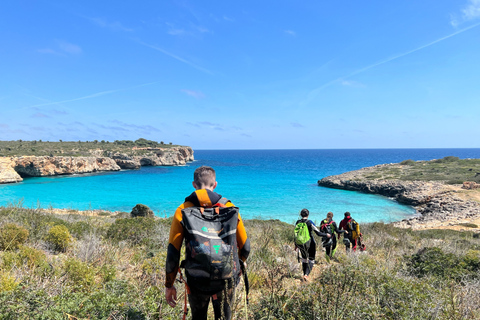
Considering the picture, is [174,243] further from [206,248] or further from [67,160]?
[67,160]

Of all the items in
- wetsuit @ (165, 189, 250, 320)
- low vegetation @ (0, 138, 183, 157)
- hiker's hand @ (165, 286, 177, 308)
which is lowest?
hiker's hand @ (165, 286, 177, 308)

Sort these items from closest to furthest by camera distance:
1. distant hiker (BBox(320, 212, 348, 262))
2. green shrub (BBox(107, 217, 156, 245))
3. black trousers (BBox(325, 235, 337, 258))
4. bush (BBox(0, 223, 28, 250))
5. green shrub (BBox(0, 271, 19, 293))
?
green shrub (BBox(0, 271, 19, 293)) < bush (BBox(0, 223, 28, 250)) < distant hiker (BBox(320, 212, 348, 262)) < green shrub (BBox(107, 217, 156, 245)) < black trousers (BBox(325, 235, 337, 258))

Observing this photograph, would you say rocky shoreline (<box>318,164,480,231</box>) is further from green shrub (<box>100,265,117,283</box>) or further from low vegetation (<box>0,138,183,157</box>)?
low vegetation (<box>0,138,183,157</box>)

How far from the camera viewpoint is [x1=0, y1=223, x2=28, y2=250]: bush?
4527 mm

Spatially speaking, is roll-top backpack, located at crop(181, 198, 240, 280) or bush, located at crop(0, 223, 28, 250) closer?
roll-top backpack, located at crop(181, 198, 240, 280)

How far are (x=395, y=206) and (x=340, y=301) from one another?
103 feet

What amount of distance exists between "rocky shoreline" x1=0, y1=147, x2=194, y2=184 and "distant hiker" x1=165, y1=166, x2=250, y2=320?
56314 mm

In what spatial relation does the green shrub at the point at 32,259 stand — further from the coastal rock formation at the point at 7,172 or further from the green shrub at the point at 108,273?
the coastal rock formation at the point at 7,172

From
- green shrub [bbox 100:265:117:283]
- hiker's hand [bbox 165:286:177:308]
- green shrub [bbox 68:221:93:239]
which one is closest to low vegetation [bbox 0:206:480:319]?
green shrub [bbox 100:265:117:283]

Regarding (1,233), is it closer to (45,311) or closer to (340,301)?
(45,311)

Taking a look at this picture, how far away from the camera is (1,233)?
15.1ft

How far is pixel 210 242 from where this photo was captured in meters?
2.03

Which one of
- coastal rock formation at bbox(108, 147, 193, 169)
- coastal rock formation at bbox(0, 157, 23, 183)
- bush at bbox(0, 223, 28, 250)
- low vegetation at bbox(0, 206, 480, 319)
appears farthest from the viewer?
coastal rock formation at bbox(108, 147, 193, 169)

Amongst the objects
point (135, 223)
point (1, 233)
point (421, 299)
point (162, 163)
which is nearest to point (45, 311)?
point (1, 233)
